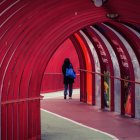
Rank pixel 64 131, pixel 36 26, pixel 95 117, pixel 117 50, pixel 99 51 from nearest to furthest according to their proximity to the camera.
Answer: pixel 36 26
pixel 64 131
pixel 95 117
pixel 117 50
pixel 99 51

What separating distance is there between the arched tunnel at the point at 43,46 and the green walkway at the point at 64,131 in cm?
82

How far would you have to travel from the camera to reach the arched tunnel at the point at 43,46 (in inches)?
398

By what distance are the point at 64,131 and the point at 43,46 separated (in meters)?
2.67

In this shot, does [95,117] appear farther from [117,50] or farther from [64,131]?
[64,131]

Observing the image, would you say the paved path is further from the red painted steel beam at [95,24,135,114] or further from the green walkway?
the red painted steel beam at [95,24,135,114]

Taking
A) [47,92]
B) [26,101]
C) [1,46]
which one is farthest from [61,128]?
[47,92]

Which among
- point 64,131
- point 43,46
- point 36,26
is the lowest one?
point 64,131

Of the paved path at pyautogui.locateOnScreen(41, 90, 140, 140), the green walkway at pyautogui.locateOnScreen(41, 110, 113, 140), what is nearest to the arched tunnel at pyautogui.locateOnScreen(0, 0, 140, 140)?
the paved path at pyautogui.locateOnScreen(41, 90, 140, 140)

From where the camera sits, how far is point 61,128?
48.7 feet

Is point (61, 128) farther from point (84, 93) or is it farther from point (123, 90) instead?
point (84, 93)

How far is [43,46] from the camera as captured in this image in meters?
12.9

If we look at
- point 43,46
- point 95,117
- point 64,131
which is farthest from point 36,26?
point 95,117

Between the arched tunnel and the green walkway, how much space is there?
0.82 metres

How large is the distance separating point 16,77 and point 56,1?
316cm
